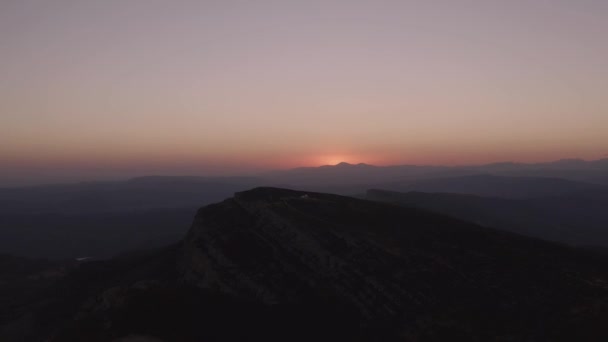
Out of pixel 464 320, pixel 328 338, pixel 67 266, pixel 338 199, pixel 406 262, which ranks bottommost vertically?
pixel 67 266

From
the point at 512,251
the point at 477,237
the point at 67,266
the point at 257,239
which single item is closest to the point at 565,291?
the point at 512,251

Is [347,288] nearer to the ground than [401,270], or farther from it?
nearer to the ground

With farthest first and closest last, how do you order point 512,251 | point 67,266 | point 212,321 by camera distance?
point 67,266
point 512,251
point 212,321

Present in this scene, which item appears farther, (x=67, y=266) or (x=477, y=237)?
(x=67, y=266)

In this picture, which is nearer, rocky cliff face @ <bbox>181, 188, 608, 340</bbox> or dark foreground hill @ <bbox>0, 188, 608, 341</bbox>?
dark foreground hill @ <bbox>0, 188, 608, 341</bbox>

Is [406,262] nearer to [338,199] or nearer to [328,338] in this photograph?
[328,338]

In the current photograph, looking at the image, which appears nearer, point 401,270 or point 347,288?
point 347,288

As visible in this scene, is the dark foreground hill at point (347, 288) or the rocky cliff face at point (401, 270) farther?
the rocky cliff face at point (401, 270)

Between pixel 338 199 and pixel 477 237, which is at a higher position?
pixel 338 199
